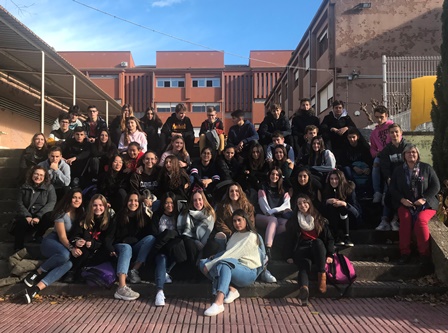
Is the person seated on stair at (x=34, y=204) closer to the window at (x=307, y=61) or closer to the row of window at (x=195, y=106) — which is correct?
the window at (x=307, y=61)

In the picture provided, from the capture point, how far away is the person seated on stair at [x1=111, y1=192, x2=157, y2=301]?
4.89 meters

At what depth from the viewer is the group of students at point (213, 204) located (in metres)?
5.02

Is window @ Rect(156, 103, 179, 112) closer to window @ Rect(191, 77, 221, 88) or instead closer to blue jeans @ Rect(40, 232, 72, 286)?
window @ Rect(191, 77, 221, 88)

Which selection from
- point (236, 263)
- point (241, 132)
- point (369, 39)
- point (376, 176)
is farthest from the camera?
point (369, 39)

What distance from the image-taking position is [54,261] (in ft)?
16.5

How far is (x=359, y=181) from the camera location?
6980 mm

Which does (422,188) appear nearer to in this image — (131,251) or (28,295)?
(131,251)

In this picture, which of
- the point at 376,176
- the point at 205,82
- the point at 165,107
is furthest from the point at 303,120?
the point at 165,107

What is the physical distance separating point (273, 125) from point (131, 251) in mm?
4499

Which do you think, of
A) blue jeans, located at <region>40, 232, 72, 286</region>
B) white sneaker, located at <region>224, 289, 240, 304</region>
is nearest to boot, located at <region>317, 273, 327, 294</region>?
white sneaker, located at <region>224, 289, 240, 304</region>

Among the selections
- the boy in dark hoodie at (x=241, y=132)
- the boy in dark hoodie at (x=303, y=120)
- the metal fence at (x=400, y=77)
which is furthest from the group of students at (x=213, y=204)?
the metal fence at (x=400, y=77)

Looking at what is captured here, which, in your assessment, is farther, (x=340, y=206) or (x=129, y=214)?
(x=340, y=206)

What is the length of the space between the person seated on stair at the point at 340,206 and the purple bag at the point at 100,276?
3.04 m

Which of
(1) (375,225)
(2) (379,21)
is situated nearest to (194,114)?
(2) (379,21)
